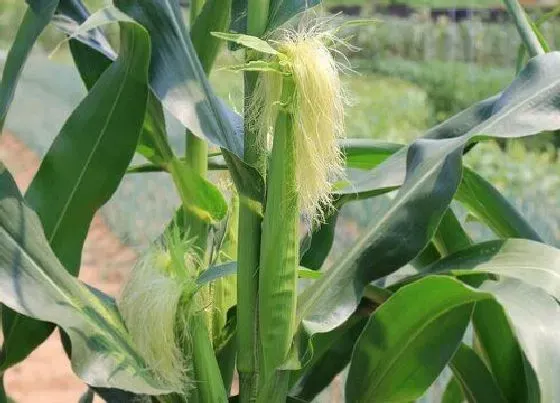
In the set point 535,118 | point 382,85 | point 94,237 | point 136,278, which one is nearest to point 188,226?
point 136,278

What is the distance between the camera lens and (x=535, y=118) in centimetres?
72

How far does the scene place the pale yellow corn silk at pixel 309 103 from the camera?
2.03ft

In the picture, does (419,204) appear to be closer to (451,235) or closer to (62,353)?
(451,235)

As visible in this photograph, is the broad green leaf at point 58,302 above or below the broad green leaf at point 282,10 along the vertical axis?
below

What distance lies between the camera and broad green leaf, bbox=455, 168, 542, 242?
0.85 metres

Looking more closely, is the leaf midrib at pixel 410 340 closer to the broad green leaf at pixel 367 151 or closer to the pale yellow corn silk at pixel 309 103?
the pale yellow corn silk at pixel 309 103

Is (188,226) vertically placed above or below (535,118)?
below

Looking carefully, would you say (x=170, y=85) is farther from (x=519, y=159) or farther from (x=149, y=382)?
(x=519, y=159)

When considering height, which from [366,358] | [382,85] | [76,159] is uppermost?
[76,159]

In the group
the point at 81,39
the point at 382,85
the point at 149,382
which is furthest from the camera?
the point at 382,85

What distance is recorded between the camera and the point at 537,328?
2.02ft

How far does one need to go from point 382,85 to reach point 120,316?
7598 millimetres

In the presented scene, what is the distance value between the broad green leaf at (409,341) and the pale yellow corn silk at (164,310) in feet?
0.50

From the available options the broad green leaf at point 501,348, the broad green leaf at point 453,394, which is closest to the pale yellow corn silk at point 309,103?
the broad green leaf at point 501,348
